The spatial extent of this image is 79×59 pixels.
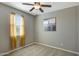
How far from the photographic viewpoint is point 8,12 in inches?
104

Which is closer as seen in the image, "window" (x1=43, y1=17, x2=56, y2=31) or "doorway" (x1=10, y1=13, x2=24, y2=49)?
"doorway" (x1=10, y1=13, x2=24, y2=49)

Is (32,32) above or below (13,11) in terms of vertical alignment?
below

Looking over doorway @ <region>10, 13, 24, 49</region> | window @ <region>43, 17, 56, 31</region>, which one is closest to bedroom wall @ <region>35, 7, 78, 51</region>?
window @ <region>43, 17, 56, 31</region>

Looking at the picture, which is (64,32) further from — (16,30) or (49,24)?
(16,30)

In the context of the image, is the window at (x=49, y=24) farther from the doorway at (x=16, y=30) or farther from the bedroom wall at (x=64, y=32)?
the doorway at (x=16, y=30)

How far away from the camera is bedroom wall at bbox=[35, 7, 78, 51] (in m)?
2.68

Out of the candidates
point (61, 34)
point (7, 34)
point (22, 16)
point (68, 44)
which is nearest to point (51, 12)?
point (61, 34)

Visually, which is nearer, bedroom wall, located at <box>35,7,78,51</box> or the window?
bedroom wall, located at <box>35,7,78,51</box>

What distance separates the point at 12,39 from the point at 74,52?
2.24 m

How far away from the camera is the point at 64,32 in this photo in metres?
2.96

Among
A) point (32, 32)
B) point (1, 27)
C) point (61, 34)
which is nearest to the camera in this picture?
point (1, 27)

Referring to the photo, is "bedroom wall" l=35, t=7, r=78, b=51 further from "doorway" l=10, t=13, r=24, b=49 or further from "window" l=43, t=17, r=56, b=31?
"doorway" l=10, t=13, r=24, b=49

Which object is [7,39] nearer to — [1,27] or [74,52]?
[1,27]

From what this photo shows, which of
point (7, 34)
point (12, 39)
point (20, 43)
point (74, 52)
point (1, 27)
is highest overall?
point (1, 27)
